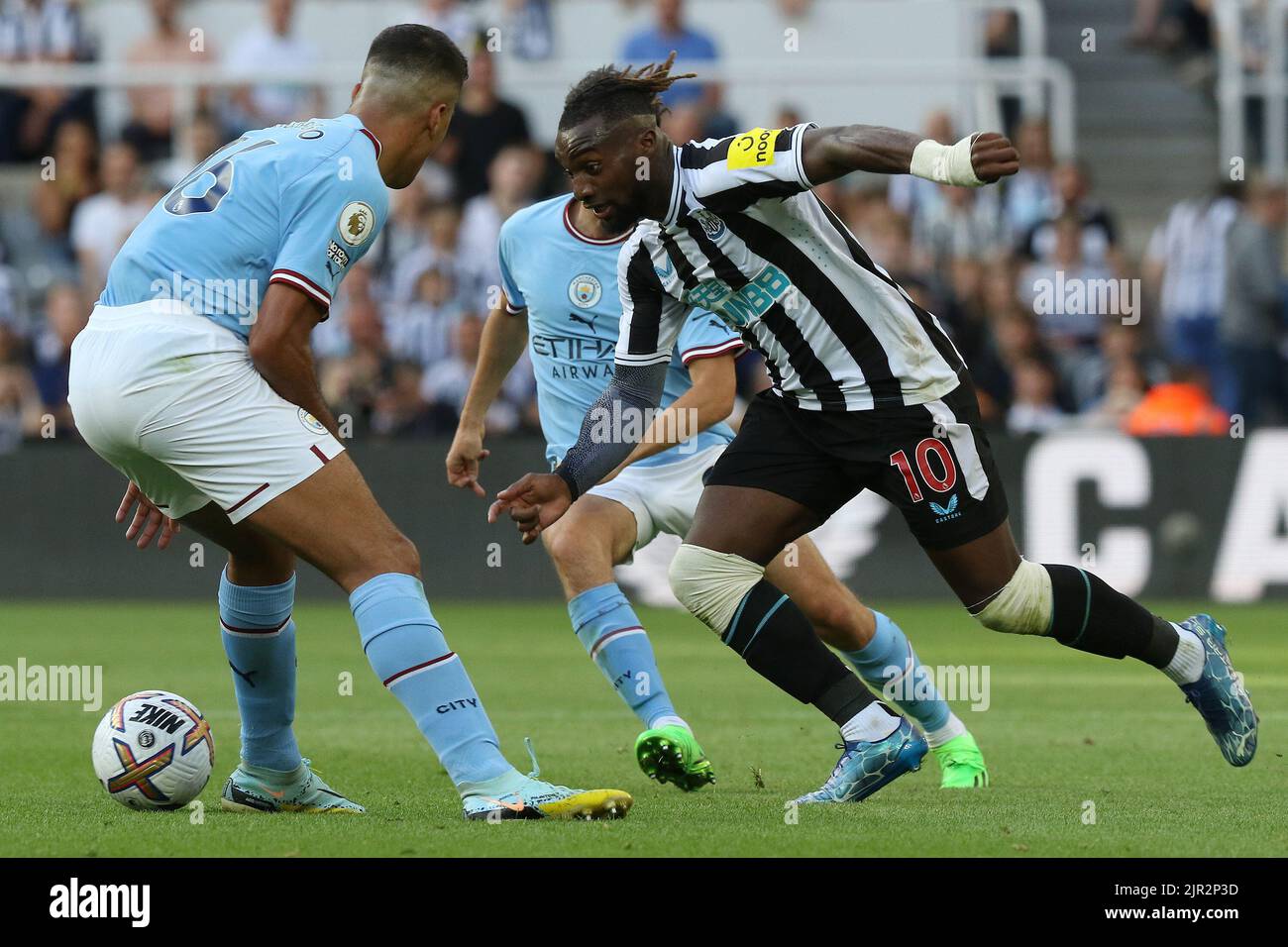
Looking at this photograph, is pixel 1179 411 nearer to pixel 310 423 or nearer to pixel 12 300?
pixel 12 300

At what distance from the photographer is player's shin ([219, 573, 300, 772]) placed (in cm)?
631

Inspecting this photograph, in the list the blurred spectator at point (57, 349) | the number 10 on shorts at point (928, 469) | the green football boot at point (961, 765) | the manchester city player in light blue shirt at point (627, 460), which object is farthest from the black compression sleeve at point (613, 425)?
the blurred spectator at point (57, 349)

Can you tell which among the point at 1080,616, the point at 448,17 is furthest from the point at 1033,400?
the point at 1080,616

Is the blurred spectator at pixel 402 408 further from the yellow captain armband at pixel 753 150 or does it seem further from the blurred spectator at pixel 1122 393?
the yellow captain armband at pixel 753 150

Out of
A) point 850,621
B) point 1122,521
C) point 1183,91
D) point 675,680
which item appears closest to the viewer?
point 850,621

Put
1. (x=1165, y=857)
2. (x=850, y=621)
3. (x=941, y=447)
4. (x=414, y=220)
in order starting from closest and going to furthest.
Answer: (x=1165, y=857), (x=941, y=447), (x=850, y=621), (x=414, y=220)

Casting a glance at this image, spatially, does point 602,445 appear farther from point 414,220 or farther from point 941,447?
point 414,220

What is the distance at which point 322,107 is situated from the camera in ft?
56.6

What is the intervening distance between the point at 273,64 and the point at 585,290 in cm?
1102

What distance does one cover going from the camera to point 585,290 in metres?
7.73

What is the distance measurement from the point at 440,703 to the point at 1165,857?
200cm

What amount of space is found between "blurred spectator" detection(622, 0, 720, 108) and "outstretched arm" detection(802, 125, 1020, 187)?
11.6 metres
